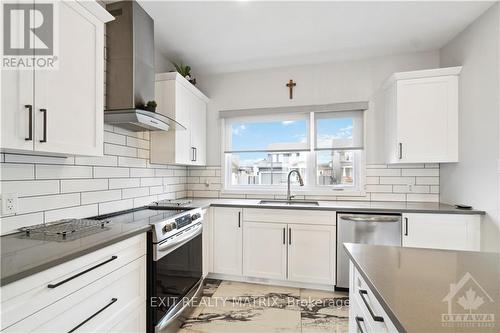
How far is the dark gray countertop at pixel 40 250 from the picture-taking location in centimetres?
89

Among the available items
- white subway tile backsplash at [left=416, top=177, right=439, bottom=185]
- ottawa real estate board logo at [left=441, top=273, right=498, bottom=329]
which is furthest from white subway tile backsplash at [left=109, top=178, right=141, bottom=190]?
white subway tile backsplash at [left=416, top=177, right=439, bottom=185]

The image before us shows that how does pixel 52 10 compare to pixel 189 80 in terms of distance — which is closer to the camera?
pixel 52 10

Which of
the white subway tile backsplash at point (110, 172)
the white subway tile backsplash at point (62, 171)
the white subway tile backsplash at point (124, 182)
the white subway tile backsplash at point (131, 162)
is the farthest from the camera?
the white subway tile backsplash at point (131, 162)

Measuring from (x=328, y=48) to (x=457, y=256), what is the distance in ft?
8.02

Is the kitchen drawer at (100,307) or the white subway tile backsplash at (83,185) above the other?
the white subway tile backsplash at (83,185)

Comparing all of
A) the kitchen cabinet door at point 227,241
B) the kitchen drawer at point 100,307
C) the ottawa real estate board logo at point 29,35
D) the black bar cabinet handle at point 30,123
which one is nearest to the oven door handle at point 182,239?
the kitchen drawer at point 100,307

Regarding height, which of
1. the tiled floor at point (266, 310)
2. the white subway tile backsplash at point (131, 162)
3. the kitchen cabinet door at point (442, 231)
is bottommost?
the tiled floor at point (266, 310)

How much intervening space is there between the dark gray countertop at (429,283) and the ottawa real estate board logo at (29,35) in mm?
1768

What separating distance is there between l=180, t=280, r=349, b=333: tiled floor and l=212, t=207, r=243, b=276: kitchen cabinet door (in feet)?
0.63

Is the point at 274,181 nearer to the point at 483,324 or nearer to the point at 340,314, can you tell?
the point at 340,314

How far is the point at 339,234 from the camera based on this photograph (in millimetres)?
2475

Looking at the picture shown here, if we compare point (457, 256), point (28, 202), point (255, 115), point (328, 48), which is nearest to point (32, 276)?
point (28, 202)

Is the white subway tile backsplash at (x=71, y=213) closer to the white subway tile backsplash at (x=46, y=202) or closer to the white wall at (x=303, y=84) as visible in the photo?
the white subway tile backsplash at (x=46, y=202)

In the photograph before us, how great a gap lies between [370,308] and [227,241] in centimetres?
201
